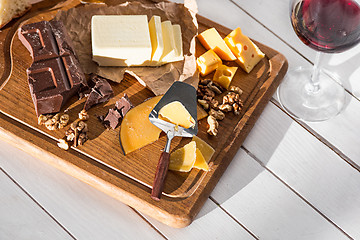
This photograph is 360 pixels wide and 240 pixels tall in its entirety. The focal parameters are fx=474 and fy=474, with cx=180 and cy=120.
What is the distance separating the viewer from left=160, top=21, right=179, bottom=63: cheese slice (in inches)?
60.9

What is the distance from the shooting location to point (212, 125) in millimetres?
1449

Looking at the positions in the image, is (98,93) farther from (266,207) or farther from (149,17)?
(266,207)

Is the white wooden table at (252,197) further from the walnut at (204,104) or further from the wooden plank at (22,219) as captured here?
the walnut at (204,104)

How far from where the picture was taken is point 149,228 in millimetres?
1399

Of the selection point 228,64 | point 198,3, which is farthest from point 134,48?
point 198,3

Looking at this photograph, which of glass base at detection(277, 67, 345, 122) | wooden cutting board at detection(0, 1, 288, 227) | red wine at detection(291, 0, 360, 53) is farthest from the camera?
Answer: glass base at detection(277, 67, 345, 122)

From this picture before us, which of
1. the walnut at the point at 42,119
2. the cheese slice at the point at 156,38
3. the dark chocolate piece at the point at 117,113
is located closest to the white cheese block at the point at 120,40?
the cheese slice at the point at 156,38

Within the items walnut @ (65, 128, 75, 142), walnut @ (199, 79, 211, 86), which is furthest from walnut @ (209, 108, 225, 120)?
walnut @ (65, 128, 75, 142)

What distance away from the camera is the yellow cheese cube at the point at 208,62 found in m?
1.53

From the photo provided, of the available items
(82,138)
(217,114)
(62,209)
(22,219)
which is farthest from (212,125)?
(22,219)

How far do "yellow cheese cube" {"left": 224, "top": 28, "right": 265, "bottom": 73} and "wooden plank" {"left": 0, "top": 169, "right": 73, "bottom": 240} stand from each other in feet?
2.54

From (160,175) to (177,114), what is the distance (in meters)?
0.20

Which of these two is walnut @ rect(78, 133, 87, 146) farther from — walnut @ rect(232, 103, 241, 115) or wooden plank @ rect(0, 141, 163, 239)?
walnut @ rect(232, 103, 241, 115)

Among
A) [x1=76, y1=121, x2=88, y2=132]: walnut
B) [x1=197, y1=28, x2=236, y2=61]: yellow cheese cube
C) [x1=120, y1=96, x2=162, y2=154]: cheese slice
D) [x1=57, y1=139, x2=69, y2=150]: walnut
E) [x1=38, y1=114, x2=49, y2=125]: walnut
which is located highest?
[x1=197, y1=28, x2=236, y2=61]: yellow cheese cube
